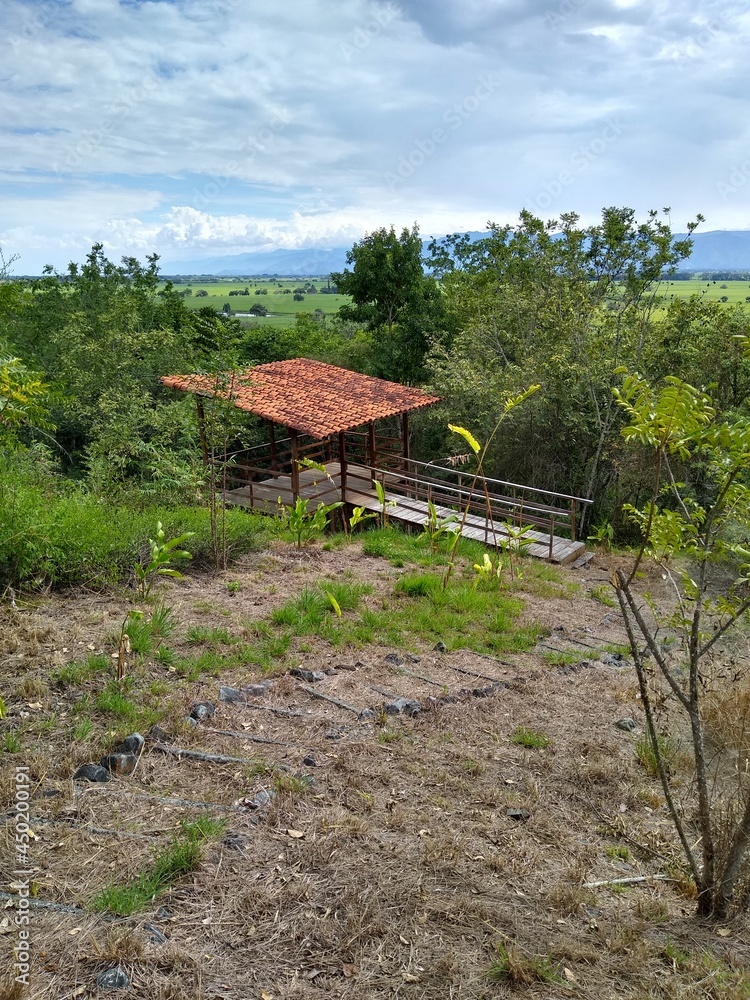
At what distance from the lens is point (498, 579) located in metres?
9.60

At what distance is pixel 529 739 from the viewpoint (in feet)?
16.9

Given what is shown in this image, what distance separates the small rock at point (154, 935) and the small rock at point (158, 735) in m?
1.60

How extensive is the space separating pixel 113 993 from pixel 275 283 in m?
147

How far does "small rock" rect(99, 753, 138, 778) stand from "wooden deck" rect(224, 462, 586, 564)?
8.90 m

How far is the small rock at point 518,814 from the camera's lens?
4176 mm

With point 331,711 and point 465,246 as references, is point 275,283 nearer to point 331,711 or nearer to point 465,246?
point 465,246

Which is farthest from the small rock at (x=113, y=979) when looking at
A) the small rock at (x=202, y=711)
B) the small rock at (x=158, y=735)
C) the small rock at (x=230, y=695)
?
the small rock at (x=230, y=695)

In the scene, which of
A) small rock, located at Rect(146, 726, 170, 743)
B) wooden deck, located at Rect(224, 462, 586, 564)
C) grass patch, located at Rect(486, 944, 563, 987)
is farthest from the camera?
wooden deck, located at Rect(224, 462, 586, 564)

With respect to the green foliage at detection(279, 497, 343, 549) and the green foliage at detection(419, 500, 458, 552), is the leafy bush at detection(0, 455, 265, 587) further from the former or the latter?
the green foliage at detection(419, 500, 458, 552)

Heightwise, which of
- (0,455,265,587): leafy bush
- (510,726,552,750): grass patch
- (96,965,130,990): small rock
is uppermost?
(0,455,265,587): leafy bush

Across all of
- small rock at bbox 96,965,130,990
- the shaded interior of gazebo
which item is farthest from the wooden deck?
small rock at bbox 96,965,130,990

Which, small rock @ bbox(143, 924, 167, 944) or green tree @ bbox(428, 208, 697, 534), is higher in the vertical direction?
green tree @ bbox(428, 208, 697, 534)

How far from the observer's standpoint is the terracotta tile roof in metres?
14.7

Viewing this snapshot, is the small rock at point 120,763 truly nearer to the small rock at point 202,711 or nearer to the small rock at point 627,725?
the small rock at point 202,711
